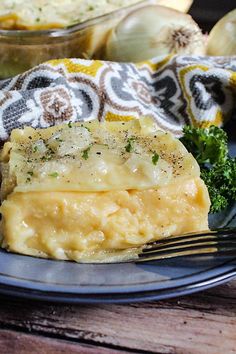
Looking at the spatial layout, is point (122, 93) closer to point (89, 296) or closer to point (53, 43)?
point (53, 43)

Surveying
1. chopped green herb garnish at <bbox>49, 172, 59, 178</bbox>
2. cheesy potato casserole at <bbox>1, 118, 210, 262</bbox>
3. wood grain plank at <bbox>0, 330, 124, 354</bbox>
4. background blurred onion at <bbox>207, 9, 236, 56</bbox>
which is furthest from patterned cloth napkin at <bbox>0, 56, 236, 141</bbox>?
wood grain plank at <bbox>0, 330, 124, 354</bbox>

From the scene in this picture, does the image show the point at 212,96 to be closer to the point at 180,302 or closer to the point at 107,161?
the point at 107,161

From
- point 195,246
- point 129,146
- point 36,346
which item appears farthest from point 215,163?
point 36,346

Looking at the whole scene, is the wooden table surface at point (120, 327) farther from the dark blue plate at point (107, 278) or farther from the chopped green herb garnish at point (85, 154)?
the chopped green herb garnish at point (85, 154)

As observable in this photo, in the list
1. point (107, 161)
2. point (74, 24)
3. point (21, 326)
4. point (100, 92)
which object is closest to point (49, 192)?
point (107, 161)

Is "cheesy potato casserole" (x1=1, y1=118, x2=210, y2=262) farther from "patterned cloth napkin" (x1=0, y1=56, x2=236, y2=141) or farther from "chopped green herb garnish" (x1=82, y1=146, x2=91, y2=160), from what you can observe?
"patterned cloth napkin" (x1=0, y1=56, x2=236, y2=141)

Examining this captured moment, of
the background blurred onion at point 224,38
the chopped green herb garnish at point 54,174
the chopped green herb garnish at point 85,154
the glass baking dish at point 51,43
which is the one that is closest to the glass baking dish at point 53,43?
the glass baking dish at point 51,43
